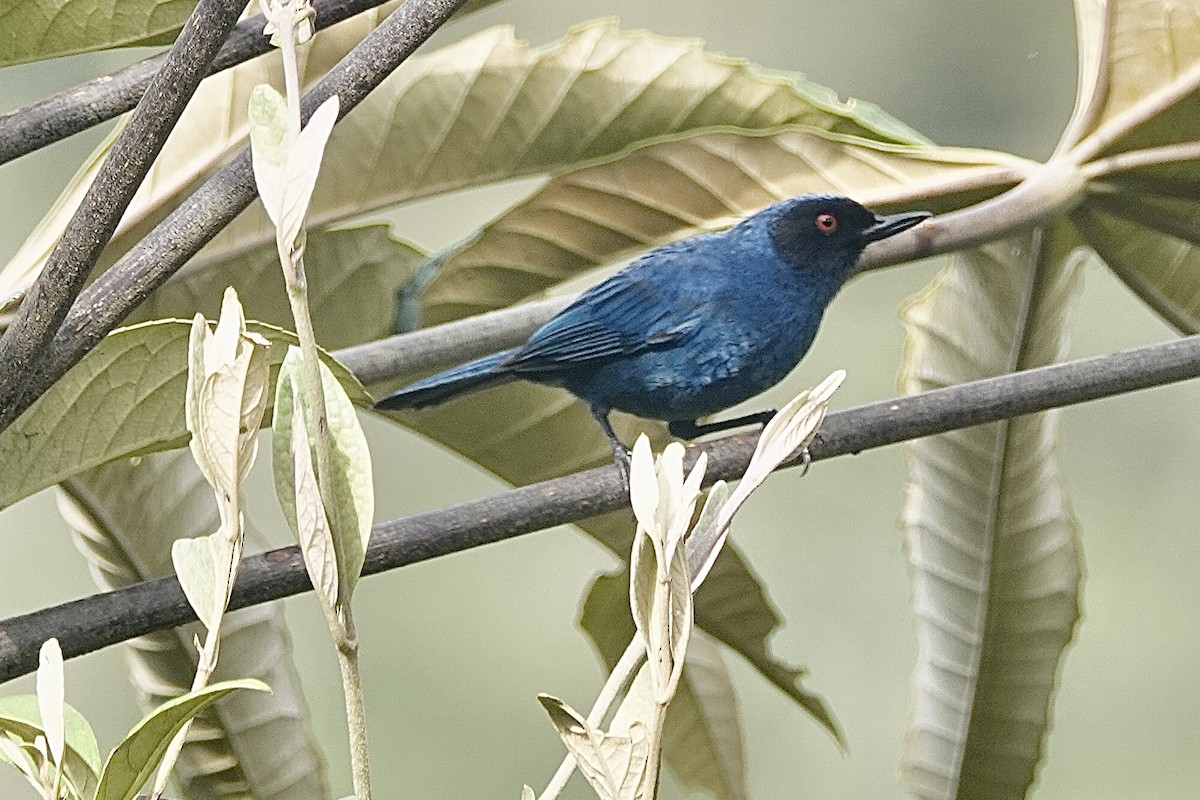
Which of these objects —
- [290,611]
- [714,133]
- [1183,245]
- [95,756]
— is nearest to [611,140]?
[714,133]

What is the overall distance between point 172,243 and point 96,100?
10 cm

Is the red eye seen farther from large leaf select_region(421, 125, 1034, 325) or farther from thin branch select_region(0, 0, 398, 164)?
thin branch select_region(0, 0, 398, 164)

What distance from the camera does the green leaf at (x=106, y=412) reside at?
1.72ft

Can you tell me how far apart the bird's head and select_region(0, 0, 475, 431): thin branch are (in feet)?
2.54

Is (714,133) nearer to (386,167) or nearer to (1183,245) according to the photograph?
(386,167)

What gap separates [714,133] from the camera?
0.81 meters

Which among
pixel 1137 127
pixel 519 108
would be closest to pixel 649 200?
pixel 519 108

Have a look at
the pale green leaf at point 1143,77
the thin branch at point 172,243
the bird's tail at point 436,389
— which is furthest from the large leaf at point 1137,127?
the thin branch at point 172,243

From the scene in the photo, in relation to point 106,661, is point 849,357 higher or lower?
higher

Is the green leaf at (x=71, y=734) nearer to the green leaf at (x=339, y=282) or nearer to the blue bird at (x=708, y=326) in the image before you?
the green leaf at (x=339, y=282)

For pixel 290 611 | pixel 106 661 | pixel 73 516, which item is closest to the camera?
pixel 73 516

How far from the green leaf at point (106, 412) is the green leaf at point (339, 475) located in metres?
0.19

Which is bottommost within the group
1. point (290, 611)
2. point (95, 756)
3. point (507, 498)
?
point (95, 756)

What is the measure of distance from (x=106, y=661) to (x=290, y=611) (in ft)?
1.37
